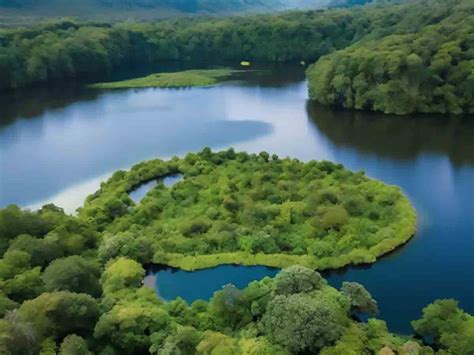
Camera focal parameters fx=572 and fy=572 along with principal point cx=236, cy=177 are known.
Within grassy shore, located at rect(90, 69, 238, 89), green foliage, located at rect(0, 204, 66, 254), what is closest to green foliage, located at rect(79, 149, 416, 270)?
green foliage, located at rect(0, 204, 66, 254)

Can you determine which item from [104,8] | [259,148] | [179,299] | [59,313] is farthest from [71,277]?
[104,8]

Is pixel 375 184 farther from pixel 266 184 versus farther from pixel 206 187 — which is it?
pixel 206 187

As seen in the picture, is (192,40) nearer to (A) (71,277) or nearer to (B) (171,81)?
(B) (171,81)

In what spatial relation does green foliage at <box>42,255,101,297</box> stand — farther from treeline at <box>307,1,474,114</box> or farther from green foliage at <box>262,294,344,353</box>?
treeline at <box>307,1,474,114</box>

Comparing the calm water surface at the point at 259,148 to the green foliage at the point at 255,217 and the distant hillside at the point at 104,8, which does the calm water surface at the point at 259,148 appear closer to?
the green foliage at the point at 255,217

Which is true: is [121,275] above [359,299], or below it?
above

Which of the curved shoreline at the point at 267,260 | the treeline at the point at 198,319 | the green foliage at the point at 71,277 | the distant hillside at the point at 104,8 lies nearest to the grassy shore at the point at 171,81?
the curved shoreline at the point at 267,260
